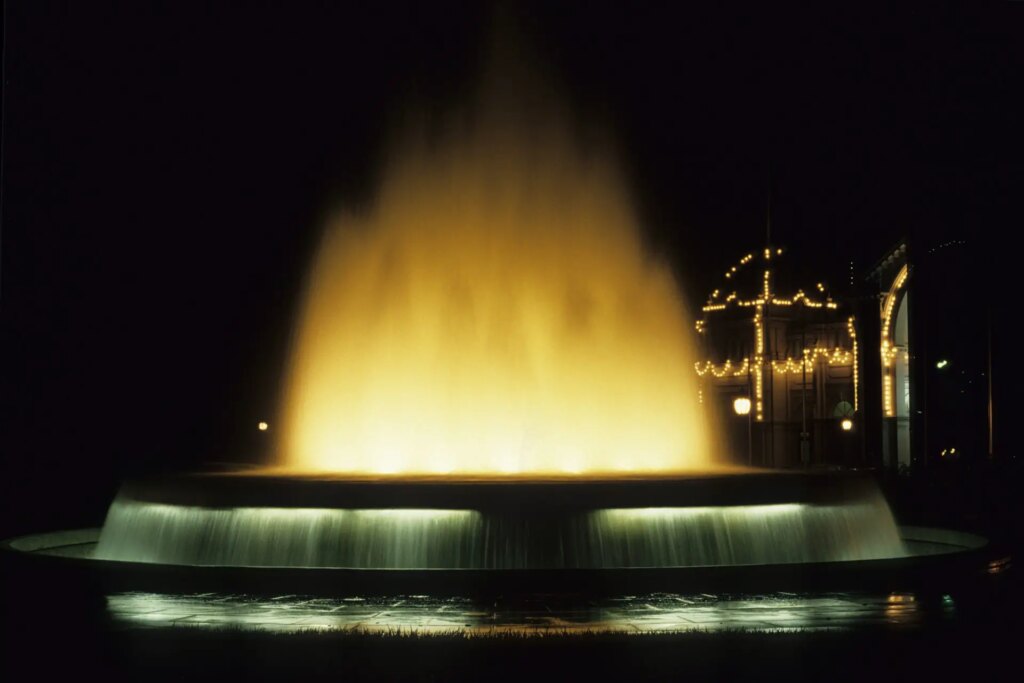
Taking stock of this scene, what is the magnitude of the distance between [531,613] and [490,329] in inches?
446

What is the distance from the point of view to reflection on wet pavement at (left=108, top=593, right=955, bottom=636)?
42.7 ft

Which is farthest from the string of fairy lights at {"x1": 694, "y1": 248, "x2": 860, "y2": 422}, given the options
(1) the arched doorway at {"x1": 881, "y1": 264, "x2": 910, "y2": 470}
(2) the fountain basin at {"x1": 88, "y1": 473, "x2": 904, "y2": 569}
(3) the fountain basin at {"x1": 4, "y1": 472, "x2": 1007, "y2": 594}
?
(3) the fountain basin at {"x1": 4, "y1": 472, "x2": 1007, "y2": 594}

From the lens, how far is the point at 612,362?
25922mm

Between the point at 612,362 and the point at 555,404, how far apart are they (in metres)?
1.97

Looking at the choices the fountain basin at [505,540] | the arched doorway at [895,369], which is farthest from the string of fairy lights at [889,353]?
the fountain basin at [505,540]

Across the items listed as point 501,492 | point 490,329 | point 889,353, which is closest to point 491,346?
point 490,329

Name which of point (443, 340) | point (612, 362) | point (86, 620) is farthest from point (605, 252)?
point (86, 620)

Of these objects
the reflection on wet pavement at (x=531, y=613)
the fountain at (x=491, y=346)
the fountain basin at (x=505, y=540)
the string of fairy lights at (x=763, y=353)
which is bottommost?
the reflection on wet pavement at (x=531, y=613)

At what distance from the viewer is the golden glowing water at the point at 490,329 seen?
24312 mm

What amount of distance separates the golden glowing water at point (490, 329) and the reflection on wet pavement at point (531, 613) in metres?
8.12

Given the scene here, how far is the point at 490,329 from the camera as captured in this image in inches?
979

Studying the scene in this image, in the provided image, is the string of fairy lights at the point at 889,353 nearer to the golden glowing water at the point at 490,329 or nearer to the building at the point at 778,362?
the building at the point at 778,362

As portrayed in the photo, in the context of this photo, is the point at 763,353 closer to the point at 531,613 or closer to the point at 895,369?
the point at 895,369

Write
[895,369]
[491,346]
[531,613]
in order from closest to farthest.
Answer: [531,613], [491,346], [895,369]
